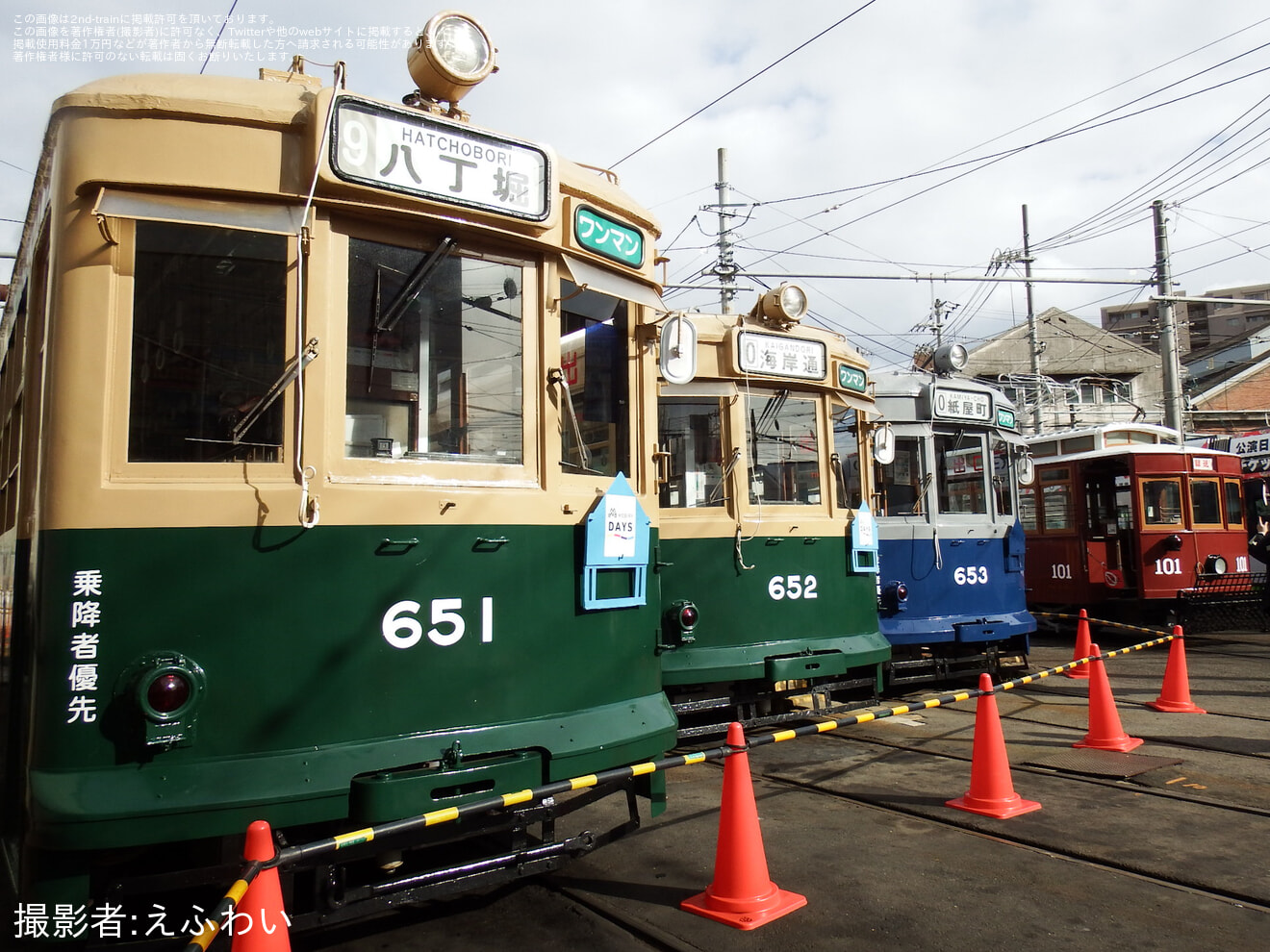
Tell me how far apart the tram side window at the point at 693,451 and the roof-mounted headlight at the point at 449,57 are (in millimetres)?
3635

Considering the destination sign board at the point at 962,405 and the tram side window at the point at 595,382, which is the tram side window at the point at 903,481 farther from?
the tram side window at the point at 595,382

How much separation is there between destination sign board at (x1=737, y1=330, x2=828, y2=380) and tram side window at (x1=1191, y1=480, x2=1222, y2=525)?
9.90 m

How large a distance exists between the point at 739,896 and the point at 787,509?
3.81 metres

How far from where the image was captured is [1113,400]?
122ft

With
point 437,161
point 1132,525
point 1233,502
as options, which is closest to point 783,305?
point 437,161

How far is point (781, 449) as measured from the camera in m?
7.46

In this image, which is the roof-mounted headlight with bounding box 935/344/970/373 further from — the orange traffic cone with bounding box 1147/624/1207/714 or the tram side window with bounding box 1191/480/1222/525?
the tram side window with bounding box 1191/480/1222/525

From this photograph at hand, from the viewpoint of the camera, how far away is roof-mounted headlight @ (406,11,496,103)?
3617mm

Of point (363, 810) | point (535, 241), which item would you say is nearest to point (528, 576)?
point (363, 810)

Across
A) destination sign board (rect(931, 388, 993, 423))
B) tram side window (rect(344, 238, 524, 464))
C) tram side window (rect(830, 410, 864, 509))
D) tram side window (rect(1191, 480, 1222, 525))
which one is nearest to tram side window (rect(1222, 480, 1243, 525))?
tram side window (rect(1191, 480, 1222, 525))

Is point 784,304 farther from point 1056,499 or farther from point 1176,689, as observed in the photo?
point 1056,499

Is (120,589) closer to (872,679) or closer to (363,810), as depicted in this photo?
(363,810)

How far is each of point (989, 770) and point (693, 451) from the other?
9.90ft

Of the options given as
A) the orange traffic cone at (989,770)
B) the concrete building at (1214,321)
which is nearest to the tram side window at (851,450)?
the orange traffic cone at (989,770)
